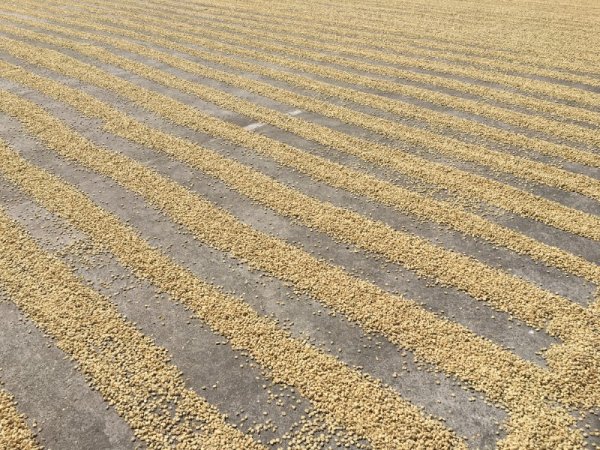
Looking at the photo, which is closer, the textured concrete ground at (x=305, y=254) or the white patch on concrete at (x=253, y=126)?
the textured concrete ground at (x=305, y=254)

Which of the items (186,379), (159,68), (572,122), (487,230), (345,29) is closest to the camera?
(186,379)

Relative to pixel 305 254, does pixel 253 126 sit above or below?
above

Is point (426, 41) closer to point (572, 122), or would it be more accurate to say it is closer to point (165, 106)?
point (572, 122)

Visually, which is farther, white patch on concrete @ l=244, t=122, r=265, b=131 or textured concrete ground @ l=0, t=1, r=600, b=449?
white patch on concrete @ l=244, t=122, r=265, b=131

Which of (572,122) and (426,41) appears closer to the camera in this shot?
(572,122)

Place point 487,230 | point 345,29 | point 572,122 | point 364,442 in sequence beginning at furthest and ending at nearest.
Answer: point 345,29, point 572,122, point 487,230, point 364,442

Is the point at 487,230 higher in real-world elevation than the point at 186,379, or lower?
higher

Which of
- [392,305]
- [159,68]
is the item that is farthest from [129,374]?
[159,68]

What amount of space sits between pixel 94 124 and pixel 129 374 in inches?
292

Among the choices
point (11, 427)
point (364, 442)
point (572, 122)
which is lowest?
point (11, 427)

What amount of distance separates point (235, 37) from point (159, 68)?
3744 millimetres

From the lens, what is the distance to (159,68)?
15031 mm

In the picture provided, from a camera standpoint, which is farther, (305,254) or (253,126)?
(253,126)

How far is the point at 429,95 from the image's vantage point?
12984 mm
